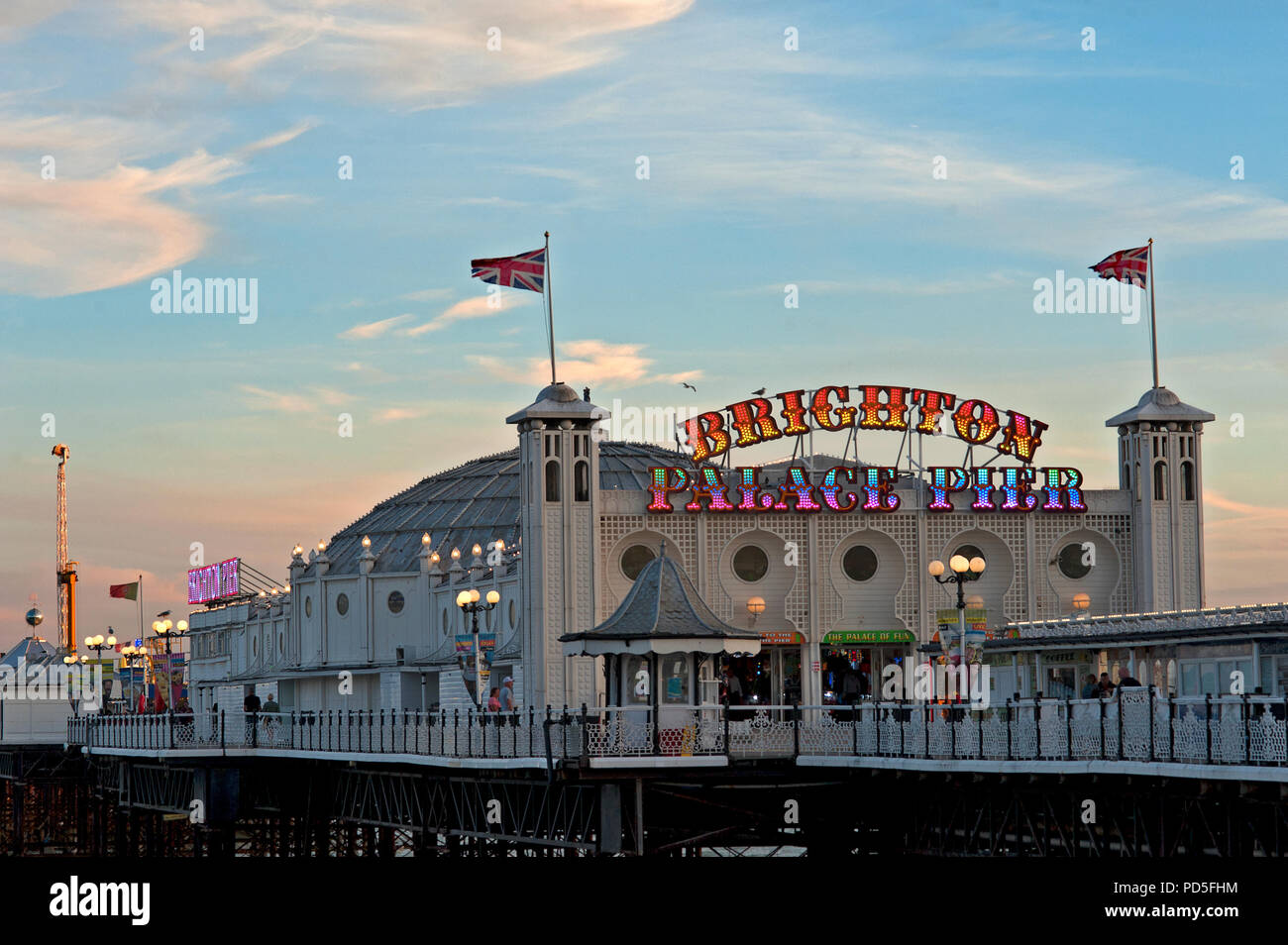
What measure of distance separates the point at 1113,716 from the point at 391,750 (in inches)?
882

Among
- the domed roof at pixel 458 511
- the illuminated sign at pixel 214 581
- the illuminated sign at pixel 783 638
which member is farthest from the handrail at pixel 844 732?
the illuminated sign at pixel 214 581

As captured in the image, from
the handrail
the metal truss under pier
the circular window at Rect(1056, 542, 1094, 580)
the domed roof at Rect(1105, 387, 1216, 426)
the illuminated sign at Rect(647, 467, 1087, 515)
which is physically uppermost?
the domed roof at Rect(1105, 387, 1216, 426)

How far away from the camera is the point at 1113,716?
3234 centimetres

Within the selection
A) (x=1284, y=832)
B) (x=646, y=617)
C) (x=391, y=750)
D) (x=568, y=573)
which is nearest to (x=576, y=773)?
(x=646, y=617)

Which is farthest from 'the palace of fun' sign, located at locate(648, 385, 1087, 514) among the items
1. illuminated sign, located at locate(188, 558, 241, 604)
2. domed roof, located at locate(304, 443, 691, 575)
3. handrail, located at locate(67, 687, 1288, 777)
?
illuminated sign, located at locate(188, 558, 241, 604)

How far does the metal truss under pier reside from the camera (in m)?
32.0

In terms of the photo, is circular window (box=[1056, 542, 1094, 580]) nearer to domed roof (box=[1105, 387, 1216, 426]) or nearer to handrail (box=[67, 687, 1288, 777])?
domed roof (box=[1105, 387, 1216, 426])

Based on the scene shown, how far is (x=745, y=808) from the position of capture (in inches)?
1656

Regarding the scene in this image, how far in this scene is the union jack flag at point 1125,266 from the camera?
188 ft

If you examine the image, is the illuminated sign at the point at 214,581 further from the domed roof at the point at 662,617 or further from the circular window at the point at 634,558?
the domed roof at the point at 662,617

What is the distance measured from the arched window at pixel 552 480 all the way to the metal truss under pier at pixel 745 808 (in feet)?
31.9

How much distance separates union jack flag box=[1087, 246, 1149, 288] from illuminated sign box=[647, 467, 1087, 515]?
6.94 meters

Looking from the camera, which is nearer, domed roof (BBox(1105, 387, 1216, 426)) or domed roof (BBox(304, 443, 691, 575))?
domed roof (BBox(1105, 387, 1216, 426))

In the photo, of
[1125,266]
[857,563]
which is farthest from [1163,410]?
[857,563]
